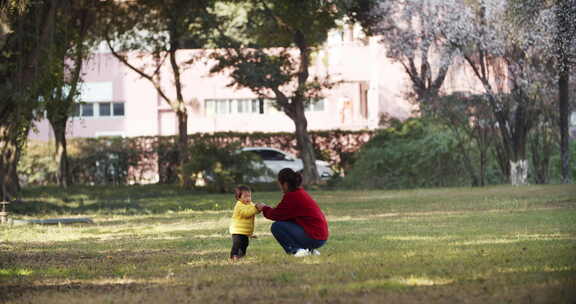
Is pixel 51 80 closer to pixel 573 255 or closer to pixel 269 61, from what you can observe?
pixel 269 61

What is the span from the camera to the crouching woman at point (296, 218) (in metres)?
11.3

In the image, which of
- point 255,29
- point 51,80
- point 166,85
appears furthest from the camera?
point 166,85

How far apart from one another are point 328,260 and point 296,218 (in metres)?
0.71

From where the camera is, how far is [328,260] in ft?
36.0

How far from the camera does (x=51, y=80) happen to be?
89.4 feet

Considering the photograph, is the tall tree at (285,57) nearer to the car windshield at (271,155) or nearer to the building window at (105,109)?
the car windshield at (271,155)

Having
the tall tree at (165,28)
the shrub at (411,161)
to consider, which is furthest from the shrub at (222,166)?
the shrub at (411,161)

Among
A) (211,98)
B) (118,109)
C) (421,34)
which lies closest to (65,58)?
(421,34)

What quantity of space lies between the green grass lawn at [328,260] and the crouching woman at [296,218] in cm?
27

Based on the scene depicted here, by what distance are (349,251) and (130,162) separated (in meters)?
31.9

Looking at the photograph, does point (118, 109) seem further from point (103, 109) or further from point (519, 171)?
point (519, 171)

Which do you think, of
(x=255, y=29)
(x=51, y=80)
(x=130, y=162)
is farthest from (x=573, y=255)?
(x=130, y=162)

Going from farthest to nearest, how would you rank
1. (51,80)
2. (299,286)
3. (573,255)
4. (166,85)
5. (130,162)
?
(166,85) → (130,162) → (51,80) → (573,255) → (299,286)

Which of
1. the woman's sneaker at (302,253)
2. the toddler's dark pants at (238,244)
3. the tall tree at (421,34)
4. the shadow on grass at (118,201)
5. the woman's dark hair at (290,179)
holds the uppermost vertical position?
the tall tree at (421,34)
